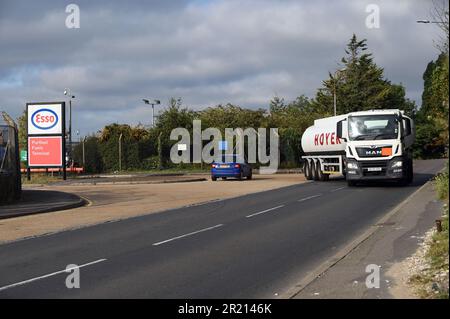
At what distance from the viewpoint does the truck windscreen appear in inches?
1010

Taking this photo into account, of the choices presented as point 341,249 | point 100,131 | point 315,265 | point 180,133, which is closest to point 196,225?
point 341,249

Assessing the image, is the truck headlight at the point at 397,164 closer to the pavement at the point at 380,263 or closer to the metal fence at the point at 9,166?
the pavement at the point at 380,263

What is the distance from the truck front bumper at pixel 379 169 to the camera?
25.4 m

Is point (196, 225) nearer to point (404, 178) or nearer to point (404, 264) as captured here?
point (404, 264)

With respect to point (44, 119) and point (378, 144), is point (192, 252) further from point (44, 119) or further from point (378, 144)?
point (44, 119)

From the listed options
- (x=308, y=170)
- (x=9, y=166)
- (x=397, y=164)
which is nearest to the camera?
(x=9, y=166)

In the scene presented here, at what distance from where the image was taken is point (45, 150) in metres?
41.2

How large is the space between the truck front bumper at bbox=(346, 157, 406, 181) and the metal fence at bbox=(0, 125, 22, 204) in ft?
43.1

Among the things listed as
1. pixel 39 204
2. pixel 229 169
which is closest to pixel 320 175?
pixel 229 169

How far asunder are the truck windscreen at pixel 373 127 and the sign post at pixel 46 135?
2134 cm

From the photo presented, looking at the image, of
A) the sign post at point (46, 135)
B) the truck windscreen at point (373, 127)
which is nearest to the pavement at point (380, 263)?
the truck windscreen at point (373, 127)

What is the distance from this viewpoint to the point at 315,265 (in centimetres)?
980

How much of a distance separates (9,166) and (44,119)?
59.6ft
